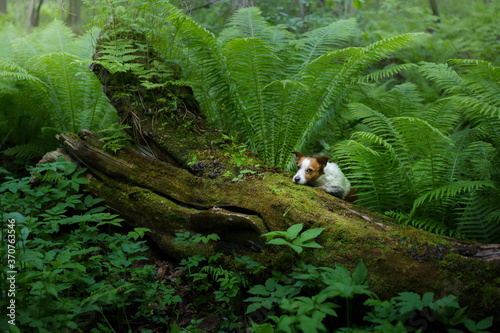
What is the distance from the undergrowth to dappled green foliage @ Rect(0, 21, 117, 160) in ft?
4.88

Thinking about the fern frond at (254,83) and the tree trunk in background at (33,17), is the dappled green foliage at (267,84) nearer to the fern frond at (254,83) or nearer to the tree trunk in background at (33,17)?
the fern frond at (254,83)

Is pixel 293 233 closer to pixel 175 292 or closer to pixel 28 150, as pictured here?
pixel 175 292

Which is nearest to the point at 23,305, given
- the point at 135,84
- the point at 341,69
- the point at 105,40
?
the point at 135,84

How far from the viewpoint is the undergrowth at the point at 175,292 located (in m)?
1.83

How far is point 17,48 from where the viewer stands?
4.97 metres

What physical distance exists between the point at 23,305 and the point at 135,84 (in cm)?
→ 259

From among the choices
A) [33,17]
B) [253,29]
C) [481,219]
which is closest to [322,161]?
[481,219]

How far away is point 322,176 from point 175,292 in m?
1.85

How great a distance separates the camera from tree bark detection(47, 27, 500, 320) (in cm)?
211

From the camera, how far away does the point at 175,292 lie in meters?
2.75

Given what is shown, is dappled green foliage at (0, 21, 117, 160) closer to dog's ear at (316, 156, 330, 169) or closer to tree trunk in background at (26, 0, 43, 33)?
dog's ear at (316, 156, 330, 169)

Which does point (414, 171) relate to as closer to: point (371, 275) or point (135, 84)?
point (371, 275)

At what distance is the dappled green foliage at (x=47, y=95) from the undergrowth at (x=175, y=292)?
58.6 inches

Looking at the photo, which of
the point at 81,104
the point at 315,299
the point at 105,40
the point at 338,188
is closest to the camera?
the point at 315,299
